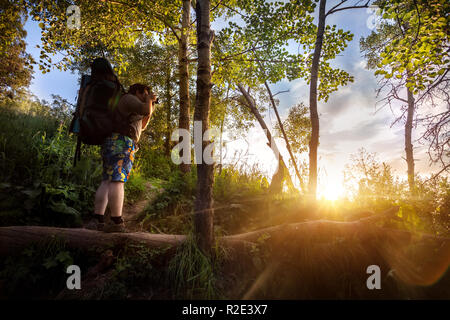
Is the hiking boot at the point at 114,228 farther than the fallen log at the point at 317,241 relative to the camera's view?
Yes

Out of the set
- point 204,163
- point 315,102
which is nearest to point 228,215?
point 204,163

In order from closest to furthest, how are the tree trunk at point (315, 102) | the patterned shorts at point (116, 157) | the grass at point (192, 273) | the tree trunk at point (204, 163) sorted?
1. the grass at point (192, 273)
2. the tree trunk at point (204, 163)
3. the patterned shorts at point (116, 157)
4. the tree trunk at point (315, 102)

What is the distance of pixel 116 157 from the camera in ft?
8.21

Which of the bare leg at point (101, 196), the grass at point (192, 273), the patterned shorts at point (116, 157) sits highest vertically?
the patterned shorts at point (116, 157)

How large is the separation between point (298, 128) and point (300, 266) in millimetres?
13433

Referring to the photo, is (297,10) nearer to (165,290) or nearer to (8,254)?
(165,290)

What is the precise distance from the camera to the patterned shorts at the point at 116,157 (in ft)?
8.12

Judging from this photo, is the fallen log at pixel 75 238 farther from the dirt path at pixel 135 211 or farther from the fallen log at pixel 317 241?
the dirt path at pixel 135 211

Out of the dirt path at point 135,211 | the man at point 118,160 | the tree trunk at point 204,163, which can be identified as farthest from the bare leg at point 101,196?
the tree trunk at point 204,163

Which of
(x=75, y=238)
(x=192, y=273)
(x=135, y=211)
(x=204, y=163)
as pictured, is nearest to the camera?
(x=192, y=273)

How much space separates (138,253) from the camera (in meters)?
2.26

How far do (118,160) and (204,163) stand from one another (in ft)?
3.72

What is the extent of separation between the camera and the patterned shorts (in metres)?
2.47

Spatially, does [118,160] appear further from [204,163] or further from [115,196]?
[204,163]
